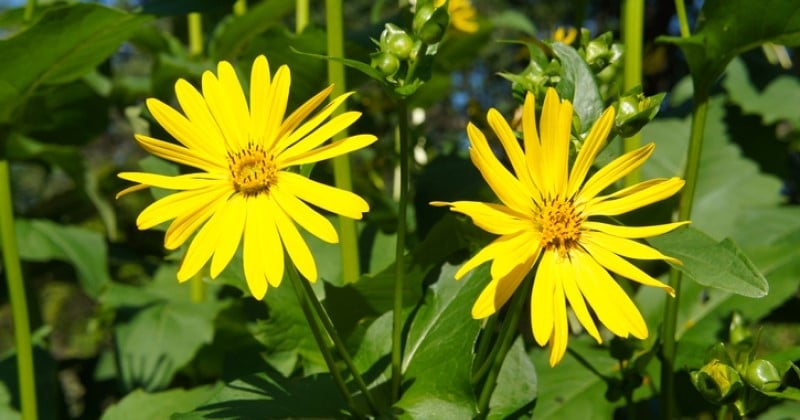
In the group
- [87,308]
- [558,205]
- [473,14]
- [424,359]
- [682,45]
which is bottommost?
[87,308]

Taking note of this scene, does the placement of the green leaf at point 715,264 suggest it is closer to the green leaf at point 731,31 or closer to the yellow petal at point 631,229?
the yellow petal at point 631,229

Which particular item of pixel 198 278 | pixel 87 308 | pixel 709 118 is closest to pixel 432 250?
pixel 198 278

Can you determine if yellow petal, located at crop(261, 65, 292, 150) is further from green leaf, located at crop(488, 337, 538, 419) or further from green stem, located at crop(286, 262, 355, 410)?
green leaf, located at crop(488, 337, 538, 419)

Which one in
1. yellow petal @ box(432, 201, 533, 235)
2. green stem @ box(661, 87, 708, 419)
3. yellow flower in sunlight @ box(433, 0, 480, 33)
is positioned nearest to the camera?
yellow petal @ box(432, 201, 533, 235)

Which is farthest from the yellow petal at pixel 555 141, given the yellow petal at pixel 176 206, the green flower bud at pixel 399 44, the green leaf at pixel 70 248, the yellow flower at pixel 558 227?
the green leaf at pixel 70 248

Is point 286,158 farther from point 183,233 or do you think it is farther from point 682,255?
point 682,255

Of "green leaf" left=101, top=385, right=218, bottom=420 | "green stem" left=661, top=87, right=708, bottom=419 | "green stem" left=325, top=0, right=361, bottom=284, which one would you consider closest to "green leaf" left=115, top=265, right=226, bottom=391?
"green leaf" left=101, top=385, right=218, bottom=420

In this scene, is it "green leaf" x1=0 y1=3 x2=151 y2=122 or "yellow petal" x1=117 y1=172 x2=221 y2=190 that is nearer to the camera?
"yellow petal" x1=117 y1=172 x2=221 y2=190
